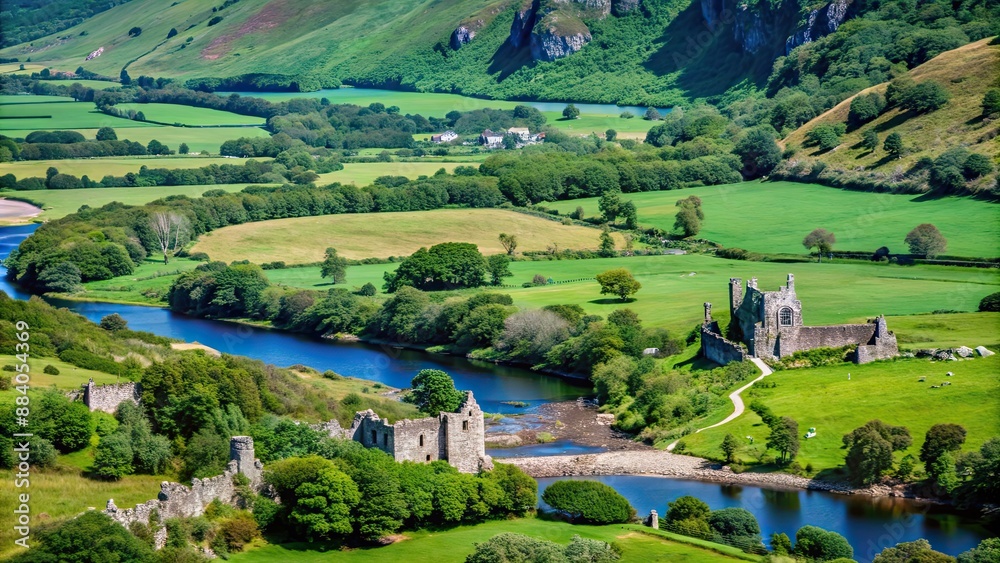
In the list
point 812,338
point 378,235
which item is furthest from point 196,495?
point 378,235

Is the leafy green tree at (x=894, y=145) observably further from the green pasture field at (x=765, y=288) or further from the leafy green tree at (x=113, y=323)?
the leafy green tree at (x=113, y=323)

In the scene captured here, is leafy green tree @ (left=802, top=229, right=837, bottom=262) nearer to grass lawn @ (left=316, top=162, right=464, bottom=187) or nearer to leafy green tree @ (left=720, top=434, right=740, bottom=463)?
leafy green tree @ (left=720, top=434, right=740, bottom=463)

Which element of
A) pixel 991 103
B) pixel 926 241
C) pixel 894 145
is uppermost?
pixel 991 103

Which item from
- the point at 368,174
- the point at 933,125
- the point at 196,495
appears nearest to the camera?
the point at 196,495

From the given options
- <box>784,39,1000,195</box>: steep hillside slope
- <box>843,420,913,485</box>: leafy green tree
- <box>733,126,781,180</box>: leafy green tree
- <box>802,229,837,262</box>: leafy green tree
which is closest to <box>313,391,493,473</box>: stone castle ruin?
<box>843,420,913,485</box>: leafy green tree

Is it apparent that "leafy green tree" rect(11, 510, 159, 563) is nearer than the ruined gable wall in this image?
Yes

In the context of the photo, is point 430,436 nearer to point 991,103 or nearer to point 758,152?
point 991,103

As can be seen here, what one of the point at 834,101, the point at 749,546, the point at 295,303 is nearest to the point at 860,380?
the point at 749,546
